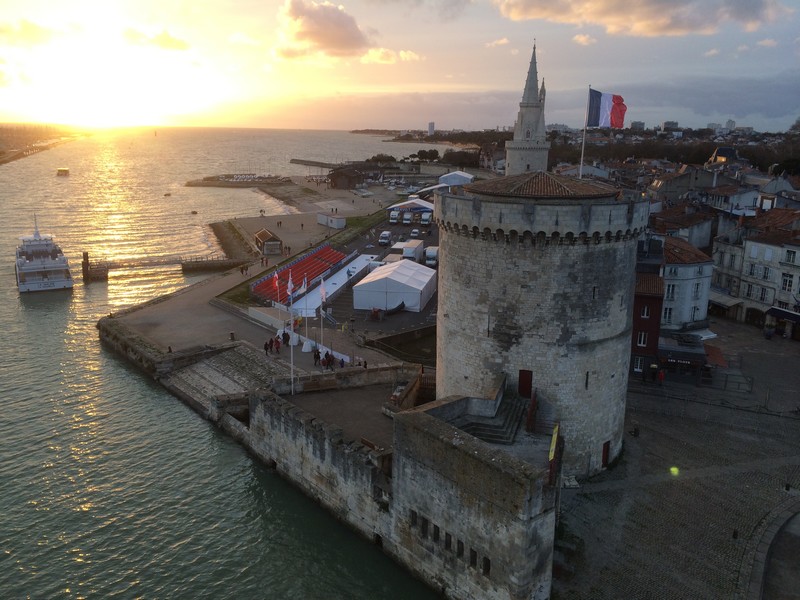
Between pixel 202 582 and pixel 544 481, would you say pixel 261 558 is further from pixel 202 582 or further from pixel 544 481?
pixel 544 481

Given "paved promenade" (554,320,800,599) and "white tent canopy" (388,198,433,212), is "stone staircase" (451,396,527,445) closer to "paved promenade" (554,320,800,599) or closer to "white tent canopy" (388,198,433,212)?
"paved promenade" (554,320,800,599)

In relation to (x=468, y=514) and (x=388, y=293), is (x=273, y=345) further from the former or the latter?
(x=468, y=514)

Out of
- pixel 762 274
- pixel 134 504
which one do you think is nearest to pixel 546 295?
pixel 134 504

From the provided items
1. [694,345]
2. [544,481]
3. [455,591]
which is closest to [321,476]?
[455,591]

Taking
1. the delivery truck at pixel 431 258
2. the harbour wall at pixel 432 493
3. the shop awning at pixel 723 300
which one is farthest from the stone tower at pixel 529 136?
the harbour wall at pixel 432 493

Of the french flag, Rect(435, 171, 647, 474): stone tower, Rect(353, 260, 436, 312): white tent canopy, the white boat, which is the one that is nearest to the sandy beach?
the white boat

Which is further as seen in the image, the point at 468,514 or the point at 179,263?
the point at 179,263
